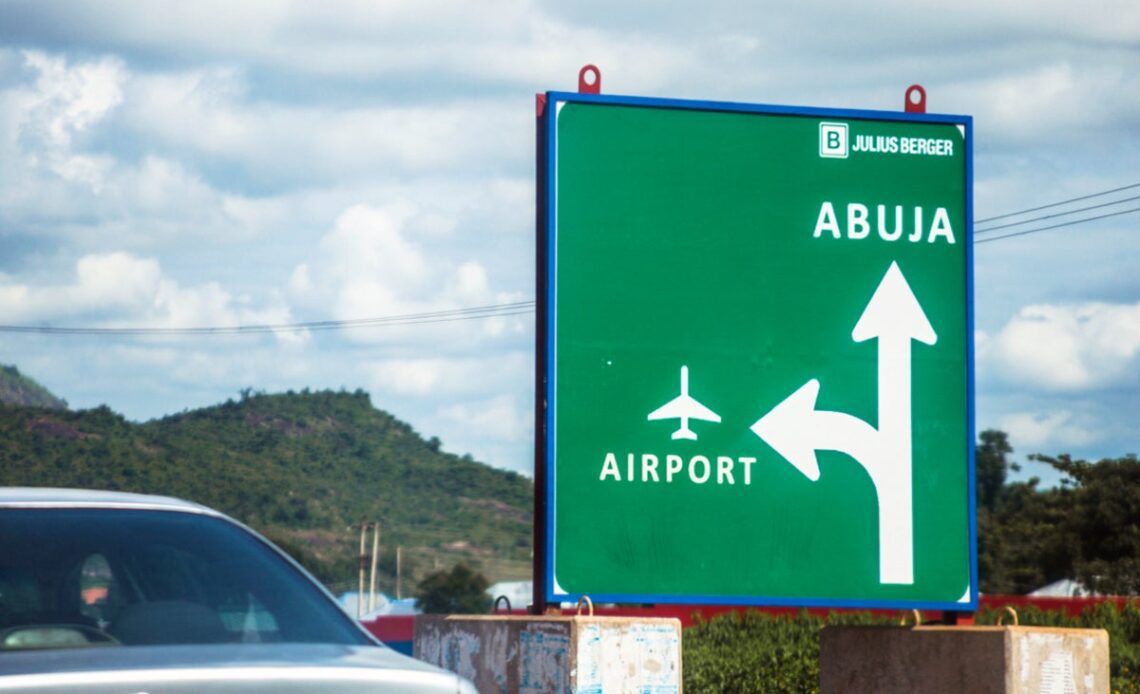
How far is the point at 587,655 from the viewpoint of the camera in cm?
568

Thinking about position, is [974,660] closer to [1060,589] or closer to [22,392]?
[1060,589]

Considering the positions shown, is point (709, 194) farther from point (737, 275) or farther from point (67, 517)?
point (67, 517)

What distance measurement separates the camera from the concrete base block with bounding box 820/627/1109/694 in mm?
5754

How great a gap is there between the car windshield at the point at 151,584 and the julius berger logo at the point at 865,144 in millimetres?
3214

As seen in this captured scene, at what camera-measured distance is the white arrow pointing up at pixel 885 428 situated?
6184 millimetres

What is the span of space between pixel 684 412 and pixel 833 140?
1.25 m

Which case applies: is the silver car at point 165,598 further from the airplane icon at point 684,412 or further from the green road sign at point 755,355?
the airplane icon at point 684,412

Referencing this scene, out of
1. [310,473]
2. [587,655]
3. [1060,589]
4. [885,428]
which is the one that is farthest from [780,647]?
[310,473]

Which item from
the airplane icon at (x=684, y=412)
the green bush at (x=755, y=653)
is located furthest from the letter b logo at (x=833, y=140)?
the green bush at (x=755, y=653)

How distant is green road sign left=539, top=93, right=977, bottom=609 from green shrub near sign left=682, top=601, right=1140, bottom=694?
534 centimetres

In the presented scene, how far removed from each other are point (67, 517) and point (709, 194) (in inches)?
123

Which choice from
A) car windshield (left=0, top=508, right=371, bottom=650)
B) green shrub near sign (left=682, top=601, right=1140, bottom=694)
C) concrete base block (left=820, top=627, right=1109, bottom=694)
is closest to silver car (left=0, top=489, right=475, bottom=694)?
car windshield (left=0, top=508, right=371, bottom=650)

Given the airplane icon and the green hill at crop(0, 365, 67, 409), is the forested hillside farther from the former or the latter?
the airplane icon

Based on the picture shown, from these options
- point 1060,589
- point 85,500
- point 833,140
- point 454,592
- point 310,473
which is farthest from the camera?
point 310,473
